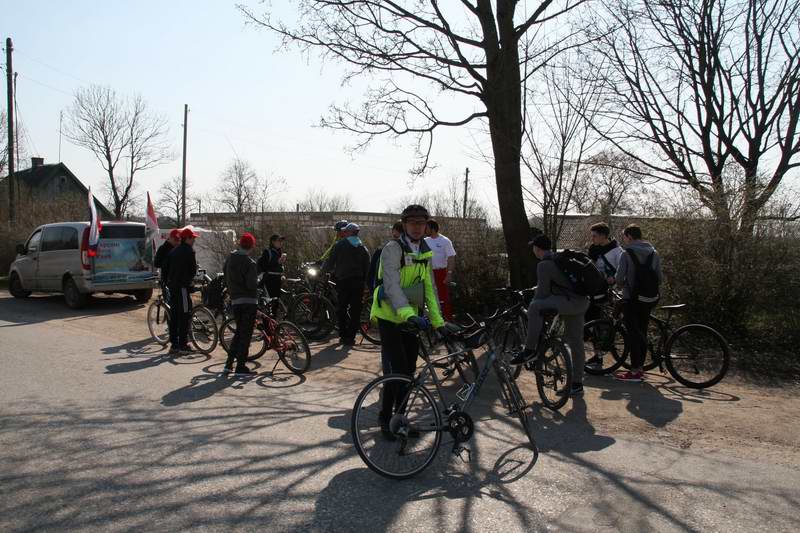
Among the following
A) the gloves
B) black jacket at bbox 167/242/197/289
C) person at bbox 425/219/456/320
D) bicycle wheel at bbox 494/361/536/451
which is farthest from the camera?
person at bbox 425/219/456/320

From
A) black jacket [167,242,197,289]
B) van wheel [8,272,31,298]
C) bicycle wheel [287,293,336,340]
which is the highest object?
black jacket [167,242,197,289]

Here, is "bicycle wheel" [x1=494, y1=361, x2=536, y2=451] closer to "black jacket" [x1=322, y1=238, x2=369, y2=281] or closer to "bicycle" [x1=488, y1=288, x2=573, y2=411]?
"bicycle" [x1=488, y1=288, x2=573, y2=411]

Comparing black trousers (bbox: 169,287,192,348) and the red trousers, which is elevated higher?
the red trousers

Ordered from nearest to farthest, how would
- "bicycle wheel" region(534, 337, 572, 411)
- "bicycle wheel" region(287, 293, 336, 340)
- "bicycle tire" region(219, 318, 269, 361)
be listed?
"bicycle wheel" region(534, 337, 572, 411)
"bicycle tire" region(219, 318, 269, 361)
"bicycle wheel" region(287, 293, 336, 340)

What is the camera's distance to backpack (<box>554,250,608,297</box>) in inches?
246

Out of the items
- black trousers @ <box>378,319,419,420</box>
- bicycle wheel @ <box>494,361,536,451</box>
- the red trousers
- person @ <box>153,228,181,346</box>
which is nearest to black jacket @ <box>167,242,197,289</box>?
person @ <box>153,228,181,346</box>

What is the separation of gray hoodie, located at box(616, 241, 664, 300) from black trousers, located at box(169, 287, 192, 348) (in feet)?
20.3

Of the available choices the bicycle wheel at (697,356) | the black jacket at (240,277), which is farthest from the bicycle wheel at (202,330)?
the bicycle wheel at (697,356)

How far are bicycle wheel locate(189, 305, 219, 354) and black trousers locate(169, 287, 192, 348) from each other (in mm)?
168

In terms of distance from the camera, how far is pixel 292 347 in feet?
26.7

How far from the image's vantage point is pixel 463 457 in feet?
16.1

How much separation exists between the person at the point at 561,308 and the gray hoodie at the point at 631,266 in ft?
3.73

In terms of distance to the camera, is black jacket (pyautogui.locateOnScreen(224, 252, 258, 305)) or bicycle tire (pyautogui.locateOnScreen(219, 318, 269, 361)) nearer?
black jacket (pyautogui.locateOnScreen(224, 252, 258, 305))

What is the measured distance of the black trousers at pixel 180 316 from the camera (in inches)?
372
